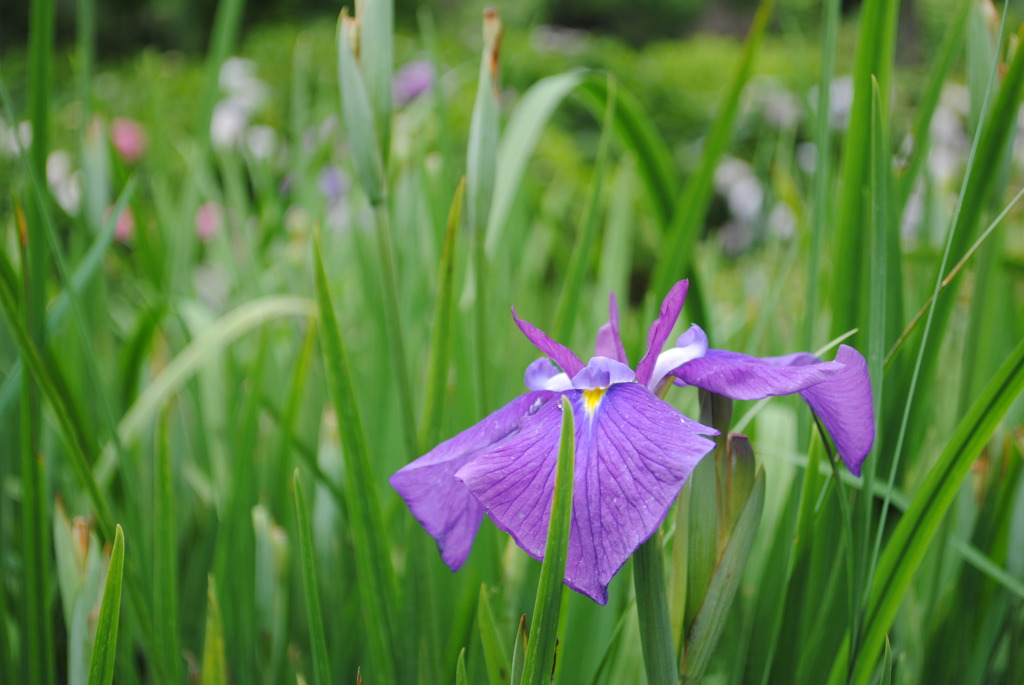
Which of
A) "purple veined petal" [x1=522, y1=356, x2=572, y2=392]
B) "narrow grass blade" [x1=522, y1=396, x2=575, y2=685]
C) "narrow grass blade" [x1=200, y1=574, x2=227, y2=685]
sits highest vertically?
"purple veined petal" [x1=522, y1=356, x2=572, y2=392]

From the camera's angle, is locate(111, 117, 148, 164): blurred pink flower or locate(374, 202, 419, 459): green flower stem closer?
locate(374, 202, 419, 459): green flower stem

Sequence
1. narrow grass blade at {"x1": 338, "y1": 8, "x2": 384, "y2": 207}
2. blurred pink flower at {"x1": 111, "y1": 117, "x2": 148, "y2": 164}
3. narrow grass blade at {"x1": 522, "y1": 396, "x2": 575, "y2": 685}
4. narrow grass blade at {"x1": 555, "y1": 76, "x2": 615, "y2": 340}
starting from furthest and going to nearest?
blurred pink flower at {"x1": 111, "y1": 117, "x2": 148, "y2": 164}
narrow grass blade at {"x1": 555, "y1": 76, "x2": 615, "y2": 340}
narrow grass blade at {"x1": 338, "y1": 8, "x2": 384, "y2": 207}
narrow grass blade at {"x1": 522, "y1": 396, "x2": 575, "y2": 685}

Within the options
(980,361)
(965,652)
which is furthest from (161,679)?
(980,361)

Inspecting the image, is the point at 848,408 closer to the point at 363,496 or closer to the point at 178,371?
the point at 363,496

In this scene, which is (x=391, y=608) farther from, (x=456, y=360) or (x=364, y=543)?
(x=456, y=360)

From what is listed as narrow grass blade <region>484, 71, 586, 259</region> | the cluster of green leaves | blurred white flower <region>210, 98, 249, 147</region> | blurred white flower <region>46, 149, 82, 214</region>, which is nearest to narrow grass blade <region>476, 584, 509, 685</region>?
the cluster of green leaves

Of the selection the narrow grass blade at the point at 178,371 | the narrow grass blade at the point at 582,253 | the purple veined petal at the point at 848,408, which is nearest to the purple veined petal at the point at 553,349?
the purple veined petal at the point at 848,408

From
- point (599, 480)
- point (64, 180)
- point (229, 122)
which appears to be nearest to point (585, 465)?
point (599, 480)

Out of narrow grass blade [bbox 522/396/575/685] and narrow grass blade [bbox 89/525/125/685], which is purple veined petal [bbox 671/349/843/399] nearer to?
narrow grass blade [bbox 522/396/575/685]

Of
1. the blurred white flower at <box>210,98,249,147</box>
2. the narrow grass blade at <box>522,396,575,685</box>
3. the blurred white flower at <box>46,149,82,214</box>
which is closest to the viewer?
the narrow grass blade at <box>522,396,575,685</box>

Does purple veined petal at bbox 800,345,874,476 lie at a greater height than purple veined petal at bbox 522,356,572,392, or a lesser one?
lesser
